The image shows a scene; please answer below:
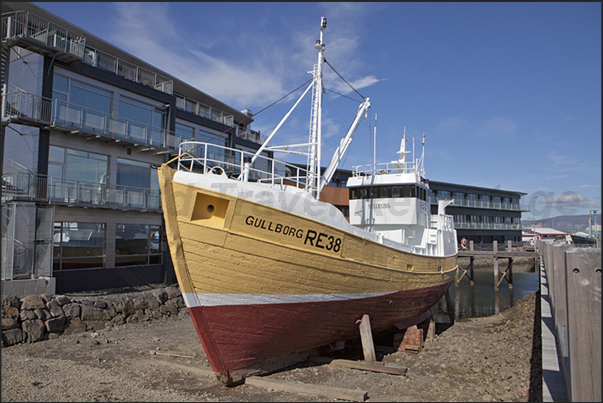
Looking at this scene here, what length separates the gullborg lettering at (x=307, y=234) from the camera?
7602mm

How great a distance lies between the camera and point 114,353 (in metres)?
10.6

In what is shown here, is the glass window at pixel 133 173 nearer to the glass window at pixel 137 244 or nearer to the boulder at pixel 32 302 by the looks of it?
the glass window at pixel 137 244

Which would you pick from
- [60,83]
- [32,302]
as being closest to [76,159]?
[60,83]

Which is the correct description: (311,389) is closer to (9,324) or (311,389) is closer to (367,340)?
(367,340)

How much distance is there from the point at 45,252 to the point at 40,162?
12.4 ft

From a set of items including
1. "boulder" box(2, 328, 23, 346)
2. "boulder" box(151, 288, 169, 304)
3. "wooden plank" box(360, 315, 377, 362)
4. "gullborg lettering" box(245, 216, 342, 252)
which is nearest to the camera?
"gullborg lettering" box(245, 216, 342, 252)

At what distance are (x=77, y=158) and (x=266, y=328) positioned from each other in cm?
A: 1374

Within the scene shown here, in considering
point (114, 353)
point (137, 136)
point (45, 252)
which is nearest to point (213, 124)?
point (137, 136)

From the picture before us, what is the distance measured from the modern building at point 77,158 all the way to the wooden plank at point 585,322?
1005 cm

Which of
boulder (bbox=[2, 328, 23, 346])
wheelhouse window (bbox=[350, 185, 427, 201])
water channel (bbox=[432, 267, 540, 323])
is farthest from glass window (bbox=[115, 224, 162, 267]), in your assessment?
water channel (bbox=[432, 267, 540, 323])

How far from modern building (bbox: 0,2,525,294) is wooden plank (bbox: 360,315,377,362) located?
703cm

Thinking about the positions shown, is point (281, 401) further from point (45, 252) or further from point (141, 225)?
point (141, 225)

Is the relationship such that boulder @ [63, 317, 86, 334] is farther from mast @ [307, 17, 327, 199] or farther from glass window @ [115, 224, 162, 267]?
mast @ [307, 17, 327, 199]

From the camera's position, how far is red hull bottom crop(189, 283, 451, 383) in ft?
25.2
